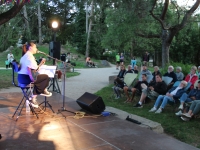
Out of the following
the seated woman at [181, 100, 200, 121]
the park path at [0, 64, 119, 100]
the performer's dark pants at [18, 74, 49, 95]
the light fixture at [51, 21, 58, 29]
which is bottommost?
the park path at [0, 64, 119, 100]

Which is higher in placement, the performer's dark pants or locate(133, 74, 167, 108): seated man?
the performer's dark pants

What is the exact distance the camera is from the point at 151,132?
4238mm

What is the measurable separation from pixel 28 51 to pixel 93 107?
1.79 metres

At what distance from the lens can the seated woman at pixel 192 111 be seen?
5.23 metres

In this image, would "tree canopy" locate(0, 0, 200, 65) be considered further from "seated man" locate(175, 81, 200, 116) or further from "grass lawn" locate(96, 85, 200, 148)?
"seated man" locate(175, 81, 200, 116)

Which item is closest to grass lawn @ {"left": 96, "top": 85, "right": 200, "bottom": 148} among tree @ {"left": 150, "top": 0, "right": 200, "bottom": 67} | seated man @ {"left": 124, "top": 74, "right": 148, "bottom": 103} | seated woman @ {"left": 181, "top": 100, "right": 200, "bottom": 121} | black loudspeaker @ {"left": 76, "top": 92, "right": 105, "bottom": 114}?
seated woman @ {"left": 181, "top": 100, "right": 200, "bottom": 121}

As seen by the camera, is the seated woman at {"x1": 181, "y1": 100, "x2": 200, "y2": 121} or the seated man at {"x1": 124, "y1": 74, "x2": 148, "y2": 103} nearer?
the seated woman at {"x1": 181, "y1": 100, "x2": 200, "y2": 121}

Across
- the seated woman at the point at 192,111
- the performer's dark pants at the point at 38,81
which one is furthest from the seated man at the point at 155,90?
the performer's dark pants at the point at 38,81

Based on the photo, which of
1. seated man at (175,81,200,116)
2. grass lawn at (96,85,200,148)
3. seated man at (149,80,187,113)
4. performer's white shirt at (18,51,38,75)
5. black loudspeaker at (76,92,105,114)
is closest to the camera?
grass lawn at (96,85,200,148)

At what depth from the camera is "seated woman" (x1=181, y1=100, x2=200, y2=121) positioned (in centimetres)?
523

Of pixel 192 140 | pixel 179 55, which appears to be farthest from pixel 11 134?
pixel 179 55

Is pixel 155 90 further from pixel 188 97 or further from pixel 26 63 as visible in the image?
pixel 26 63

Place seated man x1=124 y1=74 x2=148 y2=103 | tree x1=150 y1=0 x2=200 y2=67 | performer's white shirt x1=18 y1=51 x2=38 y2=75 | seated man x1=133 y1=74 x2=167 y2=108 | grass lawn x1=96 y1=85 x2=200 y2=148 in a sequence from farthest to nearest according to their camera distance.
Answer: tree x1=150 y1=0 x2=200 y2=67
seated man x1=124 y1=74 x2=148 y2=103
seated man x1=133 y1=74 x2=167 y2=108
performer's white shirt x1=18 y1=51 x2=38 y2=75
grass lawn x1=96 y1=85 x2=200 y2=148

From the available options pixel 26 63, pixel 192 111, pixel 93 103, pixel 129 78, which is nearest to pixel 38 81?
pixel 26 63
